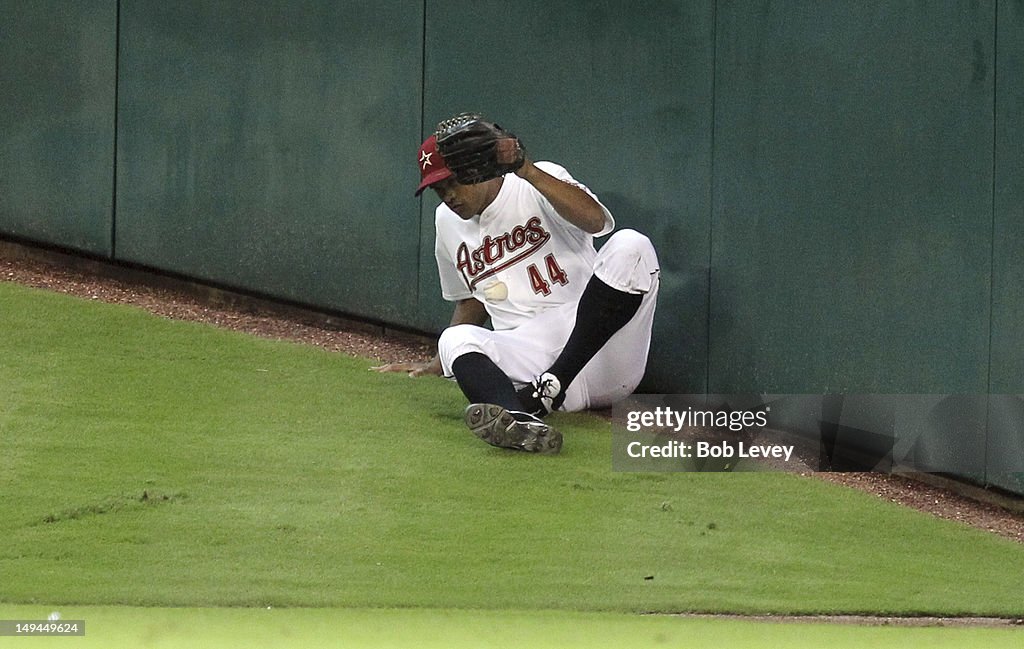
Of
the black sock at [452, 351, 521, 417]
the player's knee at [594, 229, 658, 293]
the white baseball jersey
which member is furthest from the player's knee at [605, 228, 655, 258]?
the black sock at [452, 351, 521, 417]

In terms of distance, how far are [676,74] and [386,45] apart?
140cm

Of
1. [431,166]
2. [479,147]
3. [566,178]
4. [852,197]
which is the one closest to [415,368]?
[431,166]

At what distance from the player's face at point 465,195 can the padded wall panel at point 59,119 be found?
220 centimetres

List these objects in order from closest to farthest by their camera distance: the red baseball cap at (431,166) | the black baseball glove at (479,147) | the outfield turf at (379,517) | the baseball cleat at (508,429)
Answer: the outfield turf at (379,517)
the baseball cleat at (508,429)
the black baseball glove at (479,147)
the red baseball cap at (431,166)

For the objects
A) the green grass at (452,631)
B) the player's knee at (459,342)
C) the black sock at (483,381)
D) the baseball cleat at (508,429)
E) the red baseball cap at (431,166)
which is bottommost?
the green grass at (452,631)

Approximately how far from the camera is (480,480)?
5.00 metres

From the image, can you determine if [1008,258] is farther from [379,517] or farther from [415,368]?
[379,517]

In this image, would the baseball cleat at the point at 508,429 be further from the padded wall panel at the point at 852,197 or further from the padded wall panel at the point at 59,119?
the padded wall panel at the point at 59,119

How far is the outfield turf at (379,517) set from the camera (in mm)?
4074

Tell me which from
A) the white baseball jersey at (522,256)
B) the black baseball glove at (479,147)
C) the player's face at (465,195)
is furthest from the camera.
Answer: the white baseball jersey at (522,256)

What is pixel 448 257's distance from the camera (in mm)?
6047

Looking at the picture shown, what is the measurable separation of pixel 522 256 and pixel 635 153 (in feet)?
2.60

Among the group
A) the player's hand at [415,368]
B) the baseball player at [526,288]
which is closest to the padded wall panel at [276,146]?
the player's hand at [415,368]

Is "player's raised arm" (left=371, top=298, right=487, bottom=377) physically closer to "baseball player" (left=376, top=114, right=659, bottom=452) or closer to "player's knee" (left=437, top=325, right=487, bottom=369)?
"baseball player" (left=376, top=114, right=659, bottom=452)
